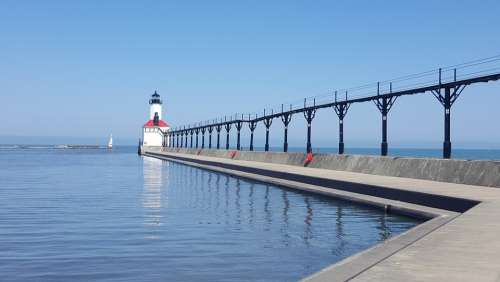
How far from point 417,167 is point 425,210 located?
11.0m

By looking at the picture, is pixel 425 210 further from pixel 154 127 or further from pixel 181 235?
pixel 154 127

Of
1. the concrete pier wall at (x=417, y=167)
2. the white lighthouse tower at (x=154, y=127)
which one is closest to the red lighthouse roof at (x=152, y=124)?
the white lighthouse tower at (x=154, y=127)

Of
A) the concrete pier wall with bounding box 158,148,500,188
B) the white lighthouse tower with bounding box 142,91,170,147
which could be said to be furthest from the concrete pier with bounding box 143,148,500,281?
the white lighthouse tower with bounding box 142,91,170,147

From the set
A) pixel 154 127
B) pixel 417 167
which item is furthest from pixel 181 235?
pixel 154 127

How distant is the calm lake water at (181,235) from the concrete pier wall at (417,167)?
5274 millimetres

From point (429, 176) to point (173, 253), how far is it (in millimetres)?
17844

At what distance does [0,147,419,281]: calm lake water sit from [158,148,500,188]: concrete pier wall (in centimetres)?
527

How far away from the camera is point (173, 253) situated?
1365 centimetres

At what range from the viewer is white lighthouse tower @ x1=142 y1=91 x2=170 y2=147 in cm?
14375

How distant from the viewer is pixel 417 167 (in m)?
29.9

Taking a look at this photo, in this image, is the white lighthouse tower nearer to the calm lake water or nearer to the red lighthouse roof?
the red lighthouse roof

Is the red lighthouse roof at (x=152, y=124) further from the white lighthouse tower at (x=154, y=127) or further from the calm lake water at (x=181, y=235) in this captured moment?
the calm lake water at (x=181, y=235)

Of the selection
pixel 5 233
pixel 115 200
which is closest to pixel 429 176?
pixel 115 200

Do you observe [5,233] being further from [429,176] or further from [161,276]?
[429,176]
